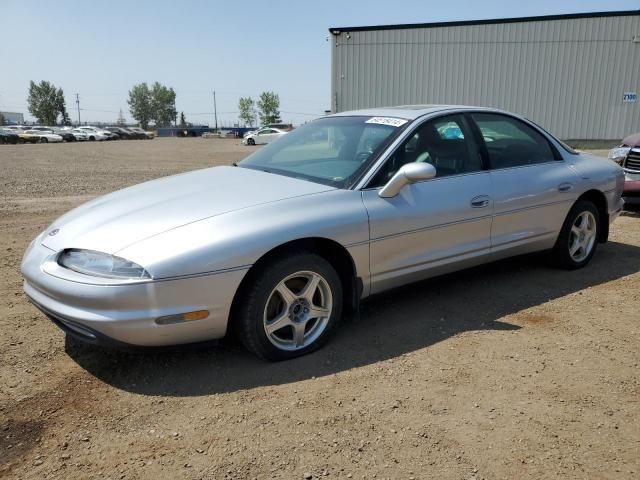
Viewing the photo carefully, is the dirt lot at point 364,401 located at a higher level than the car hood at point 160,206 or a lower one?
lower

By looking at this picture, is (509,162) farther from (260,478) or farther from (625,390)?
(260,478)

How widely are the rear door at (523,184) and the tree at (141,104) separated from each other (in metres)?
136

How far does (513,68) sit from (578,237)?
69.4 ft

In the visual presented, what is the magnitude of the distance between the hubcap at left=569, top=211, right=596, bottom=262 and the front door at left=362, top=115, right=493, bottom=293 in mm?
1290

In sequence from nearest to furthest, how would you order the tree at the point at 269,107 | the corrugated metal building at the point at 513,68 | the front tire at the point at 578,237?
the front tire at the point at 578,237 → the corrugated metal building at the point at 513,68 → the tree at the point at 269,107

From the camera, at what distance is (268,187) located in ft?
11.5

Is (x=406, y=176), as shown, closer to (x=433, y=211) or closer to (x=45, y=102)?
(x=433, y=211)

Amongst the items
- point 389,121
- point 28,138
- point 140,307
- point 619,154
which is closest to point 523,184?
point 389,121

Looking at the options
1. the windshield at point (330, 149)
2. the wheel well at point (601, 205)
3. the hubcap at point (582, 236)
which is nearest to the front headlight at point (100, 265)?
the windshield at point (330, 149)

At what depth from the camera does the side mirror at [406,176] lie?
3408mm

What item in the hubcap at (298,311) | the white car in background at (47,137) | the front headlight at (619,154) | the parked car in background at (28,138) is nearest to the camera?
the hubcap at (298,311)

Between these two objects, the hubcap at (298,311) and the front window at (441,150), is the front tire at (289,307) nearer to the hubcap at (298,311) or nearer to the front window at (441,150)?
the hubcap at (298,311)

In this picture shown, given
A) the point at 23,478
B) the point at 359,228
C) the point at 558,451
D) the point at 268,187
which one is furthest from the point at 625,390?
the point at 23,478

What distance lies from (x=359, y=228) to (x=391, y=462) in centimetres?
145
